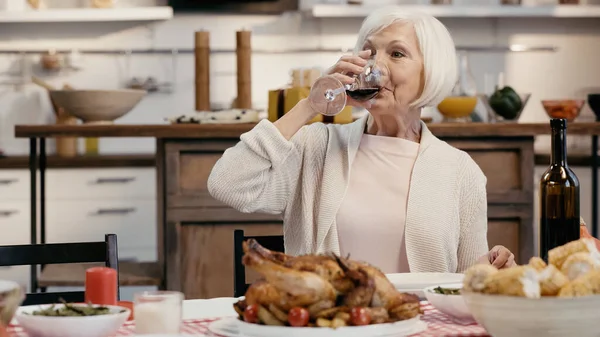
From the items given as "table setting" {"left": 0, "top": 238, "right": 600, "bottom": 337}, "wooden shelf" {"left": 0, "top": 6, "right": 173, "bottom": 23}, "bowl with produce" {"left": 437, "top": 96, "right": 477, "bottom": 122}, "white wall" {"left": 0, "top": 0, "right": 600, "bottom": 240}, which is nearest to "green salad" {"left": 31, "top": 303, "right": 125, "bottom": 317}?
"table setting" {"left": 0, "top": 238, "right": 600, "bottom": 337}

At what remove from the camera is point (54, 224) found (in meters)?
4.91

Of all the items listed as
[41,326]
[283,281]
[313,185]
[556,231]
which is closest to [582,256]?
[283,281]

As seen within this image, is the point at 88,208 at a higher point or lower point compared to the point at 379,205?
lower

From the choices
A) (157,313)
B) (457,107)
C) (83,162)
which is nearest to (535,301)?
(157,313)

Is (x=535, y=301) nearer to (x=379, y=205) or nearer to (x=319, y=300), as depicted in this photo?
(x=319, y=300)

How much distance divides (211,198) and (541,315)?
97.4 inches

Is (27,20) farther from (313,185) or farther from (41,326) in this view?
(41,326)

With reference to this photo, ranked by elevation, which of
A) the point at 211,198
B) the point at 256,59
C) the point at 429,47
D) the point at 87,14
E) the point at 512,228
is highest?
the point at 87,14

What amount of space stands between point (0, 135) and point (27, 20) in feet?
2.11

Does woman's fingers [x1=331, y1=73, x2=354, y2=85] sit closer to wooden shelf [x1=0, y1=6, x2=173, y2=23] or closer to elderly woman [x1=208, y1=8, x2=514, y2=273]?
elderly woman [x1=208, y1=8, x2=514, y2=273]

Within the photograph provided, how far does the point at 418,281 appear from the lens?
1.57m

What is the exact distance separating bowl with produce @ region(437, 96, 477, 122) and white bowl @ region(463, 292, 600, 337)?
260 cm

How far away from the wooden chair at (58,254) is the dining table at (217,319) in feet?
1.05

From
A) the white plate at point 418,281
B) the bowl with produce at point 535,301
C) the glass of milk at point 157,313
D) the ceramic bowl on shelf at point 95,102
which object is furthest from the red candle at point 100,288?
the ceramic bowl on shelf at point 95,102
